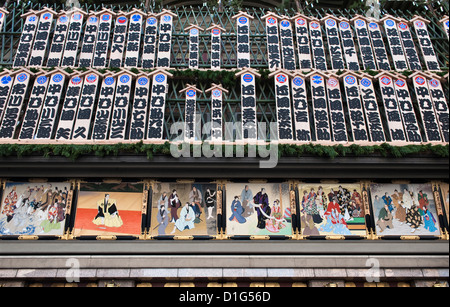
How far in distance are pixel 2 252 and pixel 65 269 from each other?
1768mm

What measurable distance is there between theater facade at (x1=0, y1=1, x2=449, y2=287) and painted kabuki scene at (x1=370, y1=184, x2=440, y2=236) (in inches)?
1.5

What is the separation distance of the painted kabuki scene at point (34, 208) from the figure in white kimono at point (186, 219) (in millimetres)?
3143

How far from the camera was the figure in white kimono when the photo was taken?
35.4 feet

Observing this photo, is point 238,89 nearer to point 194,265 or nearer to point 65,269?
point 194,265

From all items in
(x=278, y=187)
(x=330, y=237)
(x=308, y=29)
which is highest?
(x=308, y=29)

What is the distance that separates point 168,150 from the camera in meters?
10.4

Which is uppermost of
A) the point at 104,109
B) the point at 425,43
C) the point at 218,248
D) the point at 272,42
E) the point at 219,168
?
the point at 425,43

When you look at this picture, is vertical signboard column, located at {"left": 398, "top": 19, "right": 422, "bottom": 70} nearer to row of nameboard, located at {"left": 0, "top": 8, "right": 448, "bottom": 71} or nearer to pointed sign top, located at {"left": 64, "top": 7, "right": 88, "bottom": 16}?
row of nameboard, located at {"left": 0, "top": 8, "right": 448, "bottom": 71}

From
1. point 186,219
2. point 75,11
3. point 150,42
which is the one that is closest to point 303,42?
point 150,42

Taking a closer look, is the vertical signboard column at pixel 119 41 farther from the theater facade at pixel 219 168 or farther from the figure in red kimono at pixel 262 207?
the figure in red kimono at pixel 262 207

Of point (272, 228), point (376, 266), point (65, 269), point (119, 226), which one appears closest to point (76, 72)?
point (119, 226)

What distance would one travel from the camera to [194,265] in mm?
10227

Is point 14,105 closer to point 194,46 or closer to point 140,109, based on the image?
point 140,109

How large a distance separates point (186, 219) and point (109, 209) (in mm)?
2162
